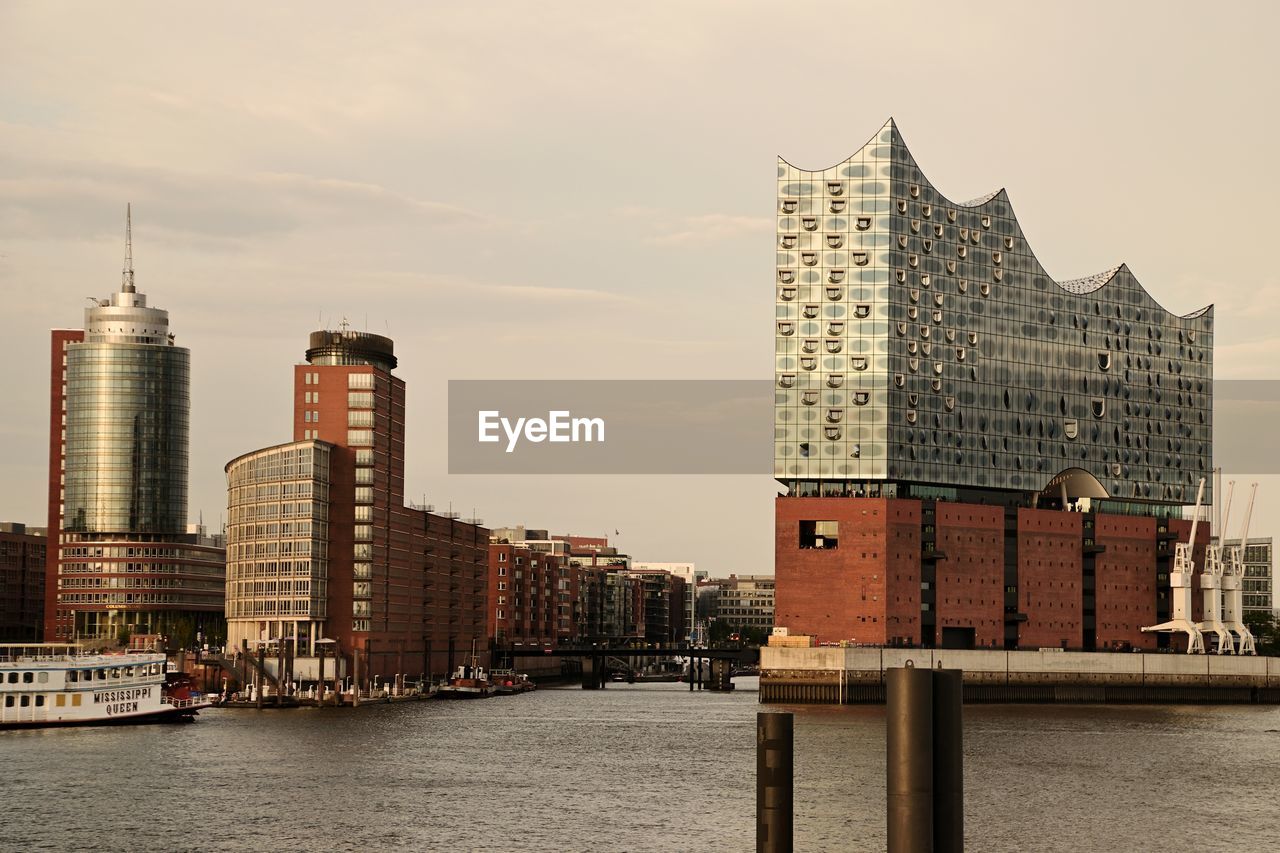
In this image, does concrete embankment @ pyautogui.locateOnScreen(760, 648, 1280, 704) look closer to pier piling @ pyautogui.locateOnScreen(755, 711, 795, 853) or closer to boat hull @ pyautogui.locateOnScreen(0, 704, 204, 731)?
boat hull @ pyautogui.locateOnScreen(0, 704, 204, 731)

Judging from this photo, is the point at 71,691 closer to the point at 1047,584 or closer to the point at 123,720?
the point at 123,720

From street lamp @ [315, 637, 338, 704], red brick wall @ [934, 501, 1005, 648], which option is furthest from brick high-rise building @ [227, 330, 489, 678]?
red brick wall @ [934, 501, 1005, 648]

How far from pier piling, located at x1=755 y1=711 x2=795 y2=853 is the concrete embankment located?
156239 mm

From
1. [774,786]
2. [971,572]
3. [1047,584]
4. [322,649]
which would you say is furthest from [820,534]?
[774,786]

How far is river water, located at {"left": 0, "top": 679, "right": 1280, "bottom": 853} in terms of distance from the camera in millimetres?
71750

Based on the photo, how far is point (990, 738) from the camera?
128750mm

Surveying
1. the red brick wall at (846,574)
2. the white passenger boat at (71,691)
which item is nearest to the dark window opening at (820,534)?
the red brick wall at (846,574)

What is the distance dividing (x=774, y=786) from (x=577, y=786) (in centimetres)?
7498

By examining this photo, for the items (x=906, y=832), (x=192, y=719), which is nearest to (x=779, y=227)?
(x=192, y=719)

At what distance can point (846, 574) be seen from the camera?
18288 cm

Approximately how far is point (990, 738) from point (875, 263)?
235 ft

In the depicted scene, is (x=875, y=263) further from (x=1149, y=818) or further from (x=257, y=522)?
(x=1149, y=818)

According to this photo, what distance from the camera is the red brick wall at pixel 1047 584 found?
639 ft

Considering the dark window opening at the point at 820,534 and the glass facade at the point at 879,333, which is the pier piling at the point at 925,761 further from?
the glass facade at the point at 879,333
